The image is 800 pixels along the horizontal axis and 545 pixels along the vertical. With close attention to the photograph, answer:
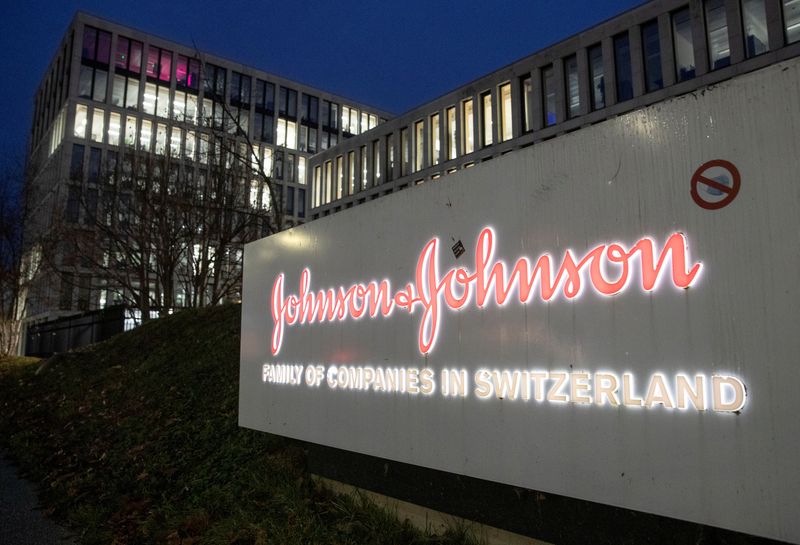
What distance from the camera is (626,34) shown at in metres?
23.4

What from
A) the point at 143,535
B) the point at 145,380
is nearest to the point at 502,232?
the point at 143,535

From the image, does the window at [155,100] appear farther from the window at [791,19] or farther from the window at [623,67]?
the window at [791,19]

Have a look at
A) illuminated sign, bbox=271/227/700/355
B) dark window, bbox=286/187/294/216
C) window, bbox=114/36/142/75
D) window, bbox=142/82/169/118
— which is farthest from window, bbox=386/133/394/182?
window, bbox=114/36/142/75

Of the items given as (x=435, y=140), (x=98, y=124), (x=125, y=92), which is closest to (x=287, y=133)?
(x=125, y=92)

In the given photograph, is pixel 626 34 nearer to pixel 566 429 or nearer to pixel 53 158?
pixel 566 429

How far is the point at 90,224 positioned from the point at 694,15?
77.5 ft

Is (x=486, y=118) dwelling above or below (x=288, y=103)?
below

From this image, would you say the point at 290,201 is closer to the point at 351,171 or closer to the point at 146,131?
the point at 146,131

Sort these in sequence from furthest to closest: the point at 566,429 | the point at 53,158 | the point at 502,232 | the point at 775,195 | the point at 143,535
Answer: the point at 53,158
the point at 143,535
the point at 502,232
the point at 566,429
the point at 775,195

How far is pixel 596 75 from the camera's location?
24375 mm

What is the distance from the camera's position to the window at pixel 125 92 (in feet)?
166

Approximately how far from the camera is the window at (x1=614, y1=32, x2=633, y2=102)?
2339cm

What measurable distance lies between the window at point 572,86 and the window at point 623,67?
1761mm

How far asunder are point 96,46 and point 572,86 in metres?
42.7
